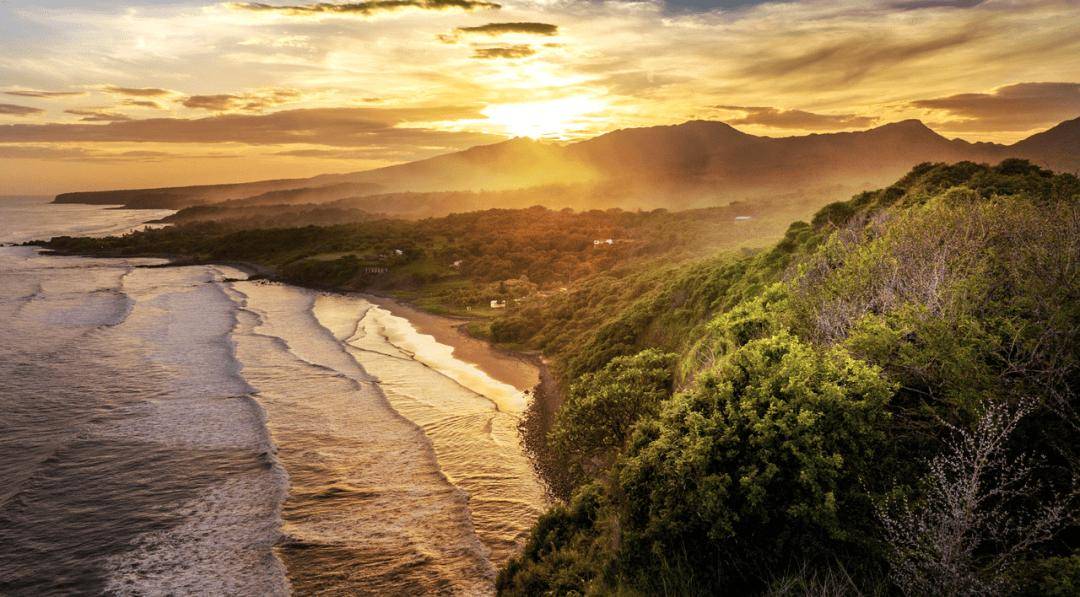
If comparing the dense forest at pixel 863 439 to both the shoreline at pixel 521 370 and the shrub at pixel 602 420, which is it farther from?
the shoreline at pixel 521 370

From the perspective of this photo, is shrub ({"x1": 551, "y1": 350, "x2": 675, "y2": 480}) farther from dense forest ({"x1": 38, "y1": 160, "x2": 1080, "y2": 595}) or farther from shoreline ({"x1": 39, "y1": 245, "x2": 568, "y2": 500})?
shoreline ({"x1": 39, "y1": 245, "x2": 568, "y2": 500})

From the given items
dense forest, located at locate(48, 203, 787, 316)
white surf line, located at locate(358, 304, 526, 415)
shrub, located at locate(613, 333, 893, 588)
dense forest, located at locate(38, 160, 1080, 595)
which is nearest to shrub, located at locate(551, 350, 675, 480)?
dense forest, located at locate(38, 160, 1080, 595)

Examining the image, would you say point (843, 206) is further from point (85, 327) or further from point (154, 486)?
point (85, 327)

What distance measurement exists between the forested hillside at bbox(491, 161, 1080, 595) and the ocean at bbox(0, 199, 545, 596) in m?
4.89

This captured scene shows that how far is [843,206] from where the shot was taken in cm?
3222

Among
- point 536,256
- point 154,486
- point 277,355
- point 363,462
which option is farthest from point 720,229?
point 154,486

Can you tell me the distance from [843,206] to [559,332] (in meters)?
21.5

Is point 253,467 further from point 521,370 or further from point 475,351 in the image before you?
point 475,351

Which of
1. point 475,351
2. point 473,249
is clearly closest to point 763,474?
point 475,351

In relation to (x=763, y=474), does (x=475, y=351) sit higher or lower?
lower

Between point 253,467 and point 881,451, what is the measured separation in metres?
22.7

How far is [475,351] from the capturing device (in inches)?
1753

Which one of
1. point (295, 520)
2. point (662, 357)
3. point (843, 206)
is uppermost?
point (843, 206)

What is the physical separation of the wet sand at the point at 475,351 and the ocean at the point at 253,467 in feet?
4.09
